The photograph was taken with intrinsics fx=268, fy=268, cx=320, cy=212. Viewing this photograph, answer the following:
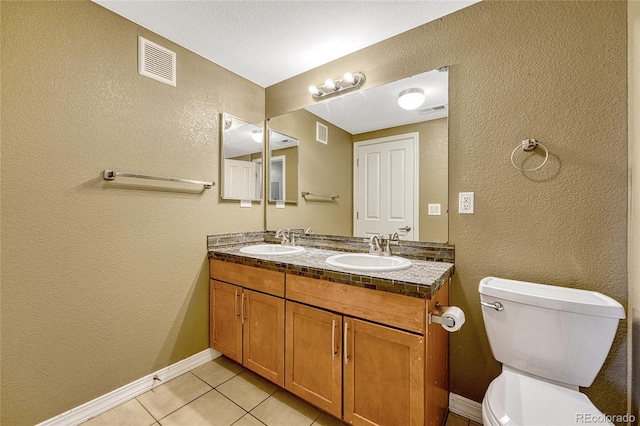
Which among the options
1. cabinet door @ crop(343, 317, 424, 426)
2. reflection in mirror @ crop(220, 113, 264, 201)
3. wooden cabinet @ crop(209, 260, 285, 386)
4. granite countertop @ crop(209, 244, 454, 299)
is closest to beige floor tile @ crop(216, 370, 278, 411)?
wooden cabinet @ crop(209, 260, 285, 386)

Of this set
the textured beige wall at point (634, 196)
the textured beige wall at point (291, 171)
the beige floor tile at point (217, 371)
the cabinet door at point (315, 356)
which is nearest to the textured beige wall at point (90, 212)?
the beige floor tile at point (217, 371)

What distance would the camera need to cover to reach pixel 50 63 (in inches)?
52.1

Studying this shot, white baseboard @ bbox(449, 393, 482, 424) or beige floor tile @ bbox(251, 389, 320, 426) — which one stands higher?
white baseboard @ bbox(449, 393, 482, 424)

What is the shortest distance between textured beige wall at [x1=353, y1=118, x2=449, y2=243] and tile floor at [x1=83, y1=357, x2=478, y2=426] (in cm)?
A: 102

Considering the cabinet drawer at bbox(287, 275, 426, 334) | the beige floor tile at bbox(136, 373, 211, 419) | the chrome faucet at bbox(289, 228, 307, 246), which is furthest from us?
the chrome faucet at bbox(289, 228, 307, 246)

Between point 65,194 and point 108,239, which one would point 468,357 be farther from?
point 65,194

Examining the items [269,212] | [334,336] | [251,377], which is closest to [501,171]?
[334,336]

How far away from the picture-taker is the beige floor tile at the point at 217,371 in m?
1.78

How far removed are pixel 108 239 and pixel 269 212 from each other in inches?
46.0

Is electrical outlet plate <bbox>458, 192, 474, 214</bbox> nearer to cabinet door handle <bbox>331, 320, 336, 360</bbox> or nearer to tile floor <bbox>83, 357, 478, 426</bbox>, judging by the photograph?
cabinet door handle <bbox>331, 320, 336, 360</bbox>

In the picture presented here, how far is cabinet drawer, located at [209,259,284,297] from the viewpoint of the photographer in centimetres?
155

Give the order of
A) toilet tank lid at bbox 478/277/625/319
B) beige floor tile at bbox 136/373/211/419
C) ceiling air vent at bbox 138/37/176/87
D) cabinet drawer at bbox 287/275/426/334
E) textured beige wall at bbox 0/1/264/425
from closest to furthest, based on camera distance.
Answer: toilet tank lid at bbox 478/277/625/319
cabinet drawer at bbox 287/275/426/334
textured beige wall at bbox 0/1/264/425
beige floor tile at bbox 136/373/211/419
ceiling air vent at bbox 138/37/176/87

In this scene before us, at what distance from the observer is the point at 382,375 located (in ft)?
3.88

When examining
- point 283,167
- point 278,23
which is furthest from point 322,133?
point 278,23
